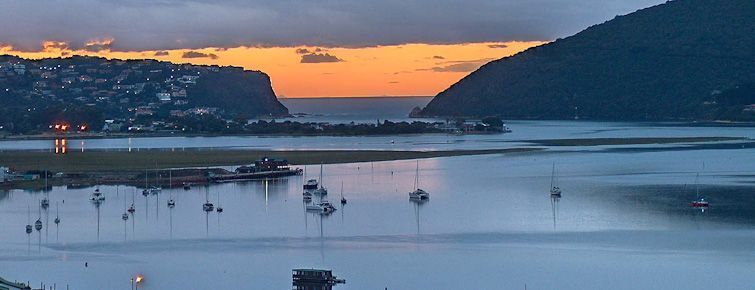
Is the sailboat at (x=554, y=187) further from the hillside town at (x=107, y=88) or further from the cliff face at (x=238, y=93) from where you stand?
the cliff face at (x=238, y=93)

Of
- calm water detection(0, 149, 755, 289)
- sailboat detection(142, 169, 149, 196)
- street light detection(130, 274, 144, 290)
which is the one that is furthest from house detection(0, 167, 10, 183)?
street light detection(130, 274, 144, 290)

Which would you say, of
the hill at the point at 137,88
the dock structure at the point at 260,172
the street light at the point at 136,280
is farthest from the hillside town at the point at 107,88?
the street light at the point at 136,280

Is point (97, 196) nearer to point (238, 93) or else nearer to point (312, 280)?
point (312, 280)

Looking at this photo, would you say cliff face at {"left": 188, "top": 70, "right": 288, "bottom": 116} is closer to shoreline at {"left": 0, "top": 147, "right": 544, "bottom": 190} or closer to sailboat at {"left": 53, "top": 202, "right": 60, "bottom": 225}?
shoreline at {"left": 0, "top": 147, "right": 544, "bottom": 190}

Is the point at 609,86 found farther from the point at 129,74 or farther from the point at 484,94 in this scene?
the point at 129,74

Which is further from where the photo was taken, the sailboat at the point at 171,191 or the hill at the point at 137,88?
the hill at the point at 137,88

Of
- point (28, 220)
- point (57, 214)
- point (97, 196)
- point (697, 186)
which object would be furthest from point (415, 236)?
point (697, 186)

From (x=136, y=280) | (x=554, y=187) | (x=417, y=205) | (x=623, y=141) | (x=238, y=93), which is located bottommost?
(x=136, y=280)
